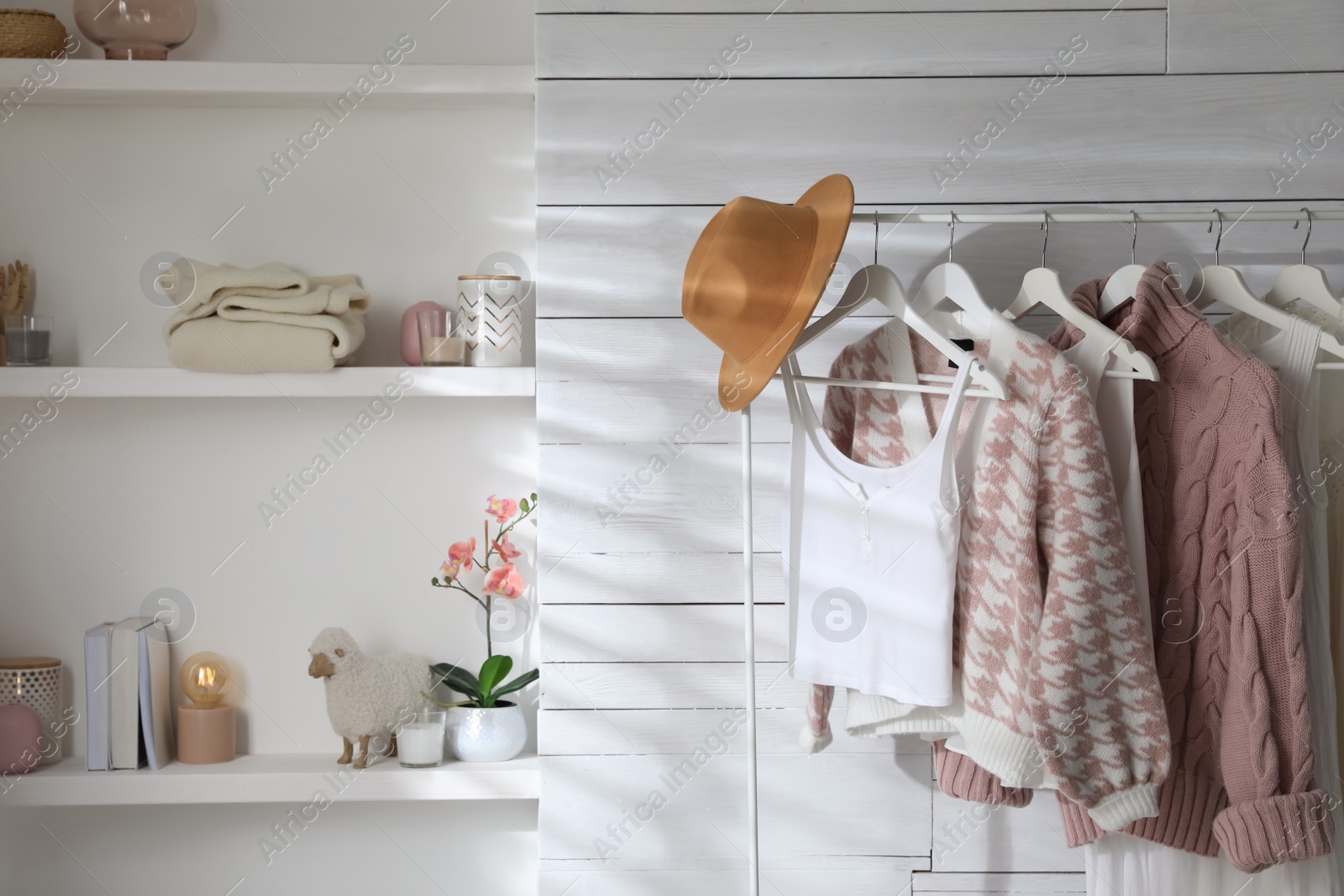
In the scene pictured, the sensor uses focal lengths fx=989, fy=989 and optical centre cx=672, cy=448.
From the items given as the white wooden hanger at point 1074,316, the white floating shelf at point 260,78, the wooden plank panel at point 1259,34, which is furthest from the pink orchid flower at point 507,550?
the wooden plank panel at point 1259,34

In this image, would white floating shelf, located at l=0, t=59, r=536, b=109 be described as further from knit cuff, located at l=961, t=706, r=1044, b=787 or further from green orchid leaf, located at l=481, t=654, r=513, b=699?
knit cuff, located at l=961, t=706, r=1044, b=787

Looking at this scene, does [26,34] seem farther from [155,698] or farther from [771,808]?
[771,808]

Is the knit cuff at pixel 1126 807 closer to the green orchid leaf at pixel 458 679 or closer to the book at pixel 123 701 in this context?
the green orchid leaf at pixel 458 679

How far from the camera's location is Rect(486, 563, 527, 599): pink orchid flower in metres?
1.51

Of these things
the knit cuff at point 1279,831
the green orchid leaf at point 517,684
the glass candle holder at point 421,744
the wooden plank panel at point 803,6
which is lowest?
the glass candle holder at point 421,744

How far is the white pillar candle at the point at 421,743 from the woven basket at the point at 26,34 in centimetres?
116

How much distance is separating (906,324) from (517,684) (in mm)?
814

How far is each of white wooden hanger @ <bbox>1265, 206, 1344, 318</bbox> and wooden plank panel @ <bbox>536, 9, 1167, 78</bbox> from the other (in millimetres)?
384

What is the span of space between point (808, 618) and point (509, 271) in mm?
749

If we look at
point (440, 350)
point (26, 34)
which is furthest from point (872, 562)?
point (26, 34)

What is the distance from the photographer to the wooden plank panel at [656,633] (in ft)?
4.70

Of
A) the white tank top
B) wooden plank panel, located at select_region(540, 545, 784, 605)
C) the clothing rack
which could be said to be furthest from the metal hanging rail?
wooden plank panel, located at select_region(540, 545, 784, 605)

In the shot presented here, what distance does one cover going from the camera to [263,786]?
1462 mm

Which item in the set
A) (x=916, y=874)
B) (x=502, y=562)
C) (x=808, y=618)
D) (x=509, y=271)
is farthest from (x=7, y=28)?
(x=916, y=874)
